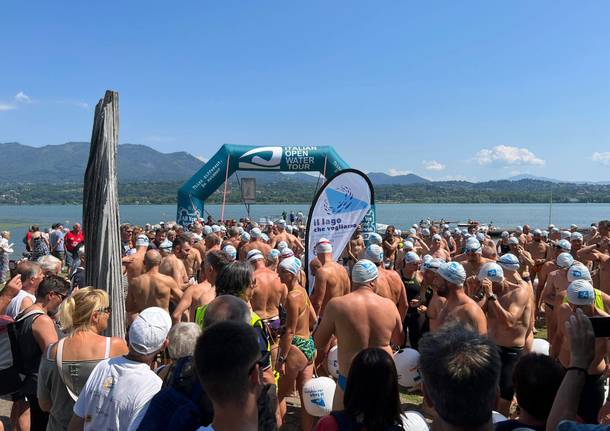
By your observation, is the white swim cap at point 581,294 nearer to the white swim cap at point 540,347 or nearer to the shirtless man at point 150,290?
the white swim cap at point 540,347

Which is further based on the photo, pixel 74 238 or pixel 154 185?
pixel 154 185

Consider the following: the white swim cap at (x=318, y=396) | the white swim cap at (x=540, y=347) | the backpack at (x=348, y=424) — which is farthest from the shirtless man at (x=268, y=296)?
the backpack at (x=348, y=424)

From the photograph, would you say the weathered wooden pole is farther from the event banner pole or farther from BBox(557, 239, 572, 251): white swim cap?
BBox(557, 239, 572, 251): white swim cap

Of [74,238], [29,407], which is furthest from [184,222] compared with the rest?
[29,407]

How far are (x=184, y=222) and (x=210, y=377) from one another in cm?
1433

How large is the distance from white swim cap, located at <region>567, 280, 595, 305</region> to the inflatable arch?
1184cm

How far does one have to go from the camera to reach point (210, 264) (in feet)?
13.3

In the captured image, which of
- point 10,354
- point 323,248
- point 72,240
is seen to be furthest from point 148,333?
point 72,240

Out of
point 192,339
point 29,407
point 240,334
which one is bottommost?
point 29,407

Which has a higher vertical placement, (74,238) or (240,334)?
(240,334)

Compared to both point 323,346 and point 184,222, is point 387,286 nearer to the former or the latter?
point 323,346

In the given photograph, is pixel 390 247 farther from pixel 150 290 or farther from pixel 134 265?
pixel 150 290

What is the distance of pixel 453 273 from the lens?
4.26m

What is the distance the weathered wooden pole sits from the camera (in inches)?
151
